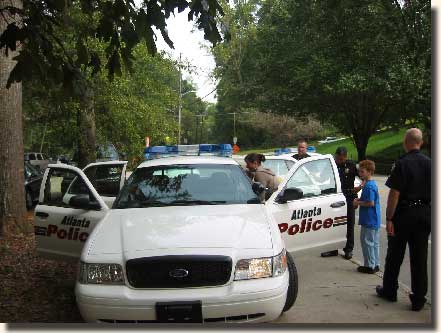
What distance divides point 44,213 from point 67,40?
855 cm

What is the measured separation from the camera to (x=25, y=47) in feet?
13.9

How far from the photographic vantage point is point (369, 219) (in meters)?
6.77

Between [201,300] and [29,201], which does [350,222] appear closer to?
[201,300]

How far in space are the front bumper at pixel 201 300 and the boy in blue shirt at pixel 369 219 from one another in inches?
113

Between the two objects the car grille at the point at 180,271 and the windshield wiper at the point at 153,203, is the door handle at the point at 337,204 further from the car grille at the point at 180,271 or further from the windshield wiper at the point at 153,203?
the car grille at the point at 180,271

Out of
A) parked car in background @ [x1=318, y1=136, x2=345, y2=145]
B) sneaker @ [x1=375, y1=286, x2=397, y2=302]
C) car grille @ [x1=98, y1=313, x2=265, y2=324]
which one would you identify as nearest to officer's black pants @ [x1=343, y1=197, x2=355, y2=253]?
sneaker @ [x1=375, y1=286, x2=397, y2=302]

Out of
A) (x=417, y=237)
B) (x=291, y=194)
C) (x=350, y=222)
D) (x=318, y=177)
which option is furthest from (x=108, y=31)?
(x=350, y=222)

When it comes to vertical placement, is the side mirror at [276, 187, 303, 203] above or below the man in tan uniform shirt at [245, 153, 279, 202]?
below

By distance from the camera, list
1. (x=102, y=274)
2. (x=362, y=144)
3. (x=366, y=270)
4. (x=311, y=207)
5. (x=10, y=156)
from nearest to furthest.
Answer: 1. (x=102, y=274)
2. (x=311, y=207)
3. (x=366, y=270)
4. (x=10, y=156)
5. (x=362, y=144)

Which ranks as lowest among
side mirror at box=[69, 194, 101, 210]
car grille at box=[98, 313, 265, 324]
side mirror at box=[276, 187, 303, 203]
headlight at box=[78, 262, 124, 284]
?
car grille at box=[98, 313, 265, 324]

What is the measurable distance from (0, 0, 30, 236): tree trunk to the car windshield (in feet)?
12.0

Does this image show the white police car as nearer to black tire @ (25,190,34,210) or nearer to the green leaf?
the green leaf

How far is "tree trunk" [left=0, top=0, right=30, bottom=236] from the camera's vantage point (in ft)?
28.6

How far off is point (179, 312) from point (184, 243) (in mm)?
533
